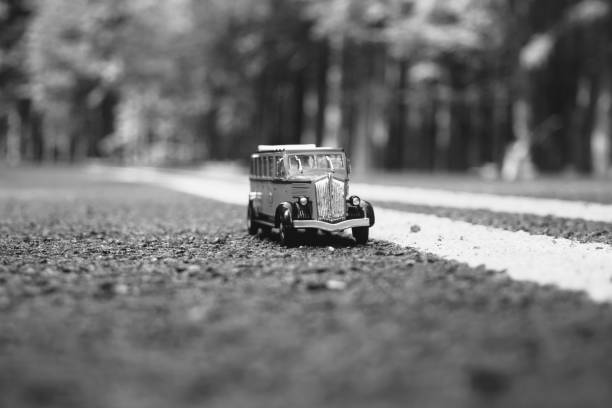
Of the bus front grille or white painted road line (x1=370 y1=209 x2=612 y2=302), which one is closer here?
white painted road line (x1=370 y1=209 x2=612 y2=302)

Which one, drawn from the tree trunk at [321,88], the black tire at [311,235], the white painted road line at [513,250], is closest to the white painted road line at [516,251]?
the white painted road line at [513,250]

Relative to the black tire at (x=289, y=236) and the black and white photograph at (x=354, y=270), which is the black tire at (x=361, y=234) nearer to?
the black and white photograph at (x=354, y=270)

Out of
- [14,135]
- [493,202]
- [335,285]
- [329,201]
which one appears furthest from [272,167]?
[14,135]

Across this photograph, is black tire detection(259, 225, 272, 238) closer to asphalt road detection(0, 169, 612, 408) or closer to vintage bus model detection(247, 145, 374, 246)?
vintage bus model detection(247, 145, 374, 246)

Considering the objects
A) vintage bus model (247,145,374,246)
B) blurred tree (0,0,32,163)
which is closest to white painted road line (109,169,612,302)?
vintage bus model (247,145,374,246)

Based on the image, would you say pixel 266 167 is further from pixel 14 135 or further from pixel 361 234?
pixel 14 135

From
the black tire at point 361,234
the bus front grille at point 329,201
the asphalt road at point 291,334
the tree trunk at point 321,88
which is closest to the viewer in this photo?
the asphalt road at point 291,334
